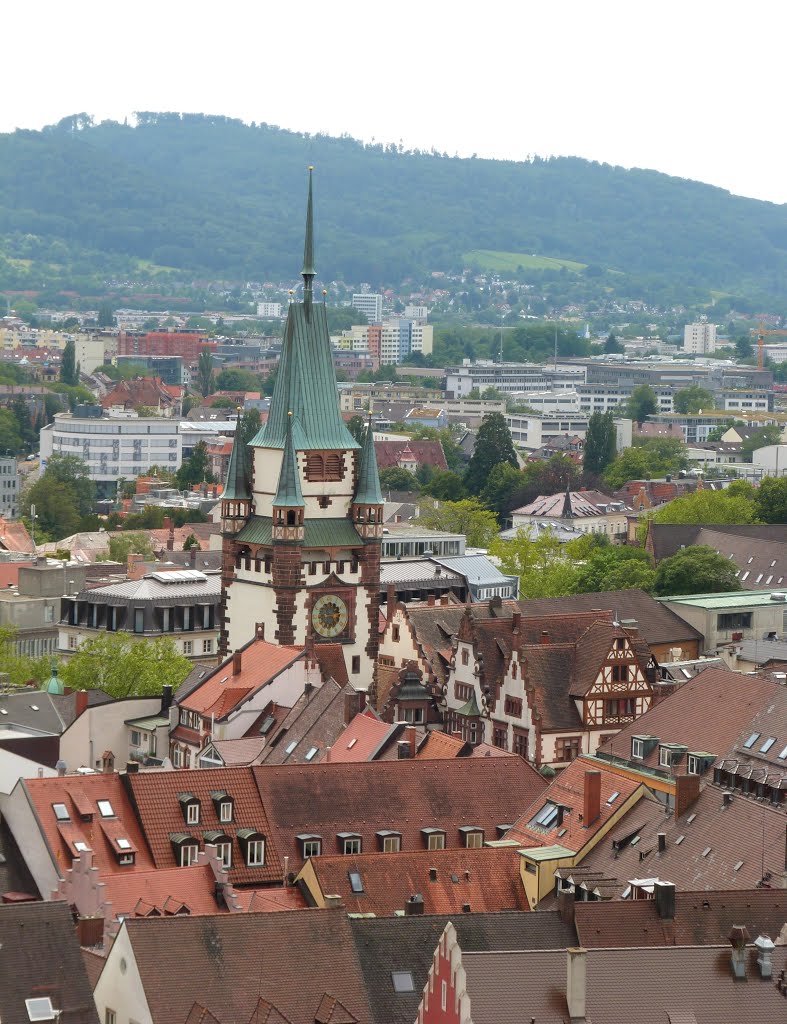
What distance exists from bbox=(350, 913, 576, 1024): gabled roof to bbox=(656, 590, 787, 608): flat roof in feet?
226

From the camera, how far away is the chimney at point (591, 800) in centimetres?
8369

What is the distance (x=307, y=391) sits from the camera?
393 feet

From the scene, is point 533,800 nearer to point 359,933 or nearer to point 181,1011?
point 359,933

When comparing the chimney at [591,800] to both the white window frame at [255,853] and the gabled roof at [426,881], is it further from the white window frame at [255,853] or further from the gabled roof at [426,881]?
the white window frame at [255,853]

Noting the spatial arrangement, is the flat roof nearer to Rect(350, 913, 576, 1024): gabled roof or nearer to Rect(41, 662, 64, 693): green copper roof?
Rect(41, 662, 64, 693): green copper roof

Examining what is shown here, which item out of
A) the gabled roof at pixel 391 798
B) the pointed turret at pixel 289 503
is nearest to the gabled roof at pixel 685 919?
the gabled roof at pixel 391 798

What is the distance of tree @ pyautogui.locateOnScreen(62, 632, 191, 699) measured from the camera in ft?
412

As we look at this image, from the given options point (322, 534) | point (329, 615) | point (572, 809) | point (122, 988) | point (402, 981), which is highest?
point (322, 534)

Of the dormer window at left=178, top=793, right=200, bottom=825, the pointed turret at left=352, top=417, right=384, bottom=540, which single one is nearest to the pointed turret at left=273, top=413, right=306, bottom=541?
the pointed turret at left=352, top=417, right=384, bottom=540

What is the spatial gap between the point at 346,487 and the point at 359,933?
5336cm

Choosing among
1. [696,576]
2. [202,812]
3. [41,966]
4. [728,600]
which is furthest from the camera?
[696,576]

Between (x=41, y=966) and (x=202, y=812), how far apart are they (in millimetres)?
22405

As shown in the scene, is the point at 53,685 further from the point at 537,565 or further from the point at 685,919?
the point at 685,919

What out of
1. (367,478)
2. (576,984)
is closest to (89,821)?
(576,984)
